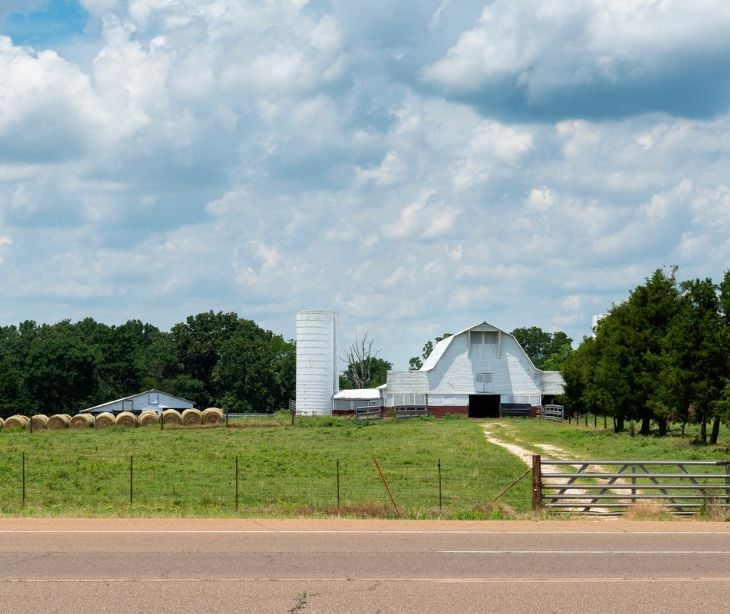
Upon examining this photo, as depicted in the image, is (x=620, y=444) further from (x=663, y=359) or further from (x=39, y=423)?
(x=39, y=423)

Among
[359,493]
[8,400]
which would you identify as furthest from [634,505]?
[8,400]

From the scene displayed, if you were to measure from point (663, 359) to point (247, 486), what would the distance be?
28.2 meters

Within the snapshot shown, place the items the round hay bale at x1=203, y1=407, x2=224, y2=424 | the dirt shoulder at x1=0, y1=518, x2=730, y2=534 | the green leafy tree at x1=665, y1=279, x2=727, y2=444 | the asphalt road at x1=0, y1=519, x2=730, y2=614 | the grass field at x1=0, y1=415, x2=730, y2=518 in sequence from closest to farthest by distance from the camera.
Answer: the asphalt road at x1=0, y1=519, x2=730, y2=614 → the dirt shoulder at x1=0, y1=518, x2=730, y2=534 → the grass field at x1=0, y1=415, x2=730, y2=518 → the green leafy tree at x1=665, y1=279, x2=727, y2=444 → the round hay bale at x1=203, y1=407, x2=224, y2=424

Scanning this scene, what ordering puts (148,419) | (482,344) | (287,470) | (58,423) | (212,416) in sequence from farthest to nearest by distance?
(482,344) → (212,416) → (148,419) → (58,423) → (287,470)

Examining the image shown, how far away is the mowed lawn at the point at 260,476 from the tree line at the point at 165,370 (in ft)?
219

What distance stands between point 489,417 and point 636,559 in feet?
256

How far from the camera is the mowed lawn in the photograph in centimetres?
2350

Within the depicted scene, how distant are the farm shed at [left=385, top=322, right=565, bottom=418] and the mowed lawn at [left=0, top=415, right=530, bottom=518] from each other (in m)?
31.0

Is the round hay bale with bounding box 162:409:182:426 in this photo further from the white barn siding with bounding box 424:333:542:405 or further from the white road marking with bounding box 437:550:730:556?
the white road marking with bounding box 437:550:730:556

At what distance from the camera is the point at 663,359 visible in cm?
5106

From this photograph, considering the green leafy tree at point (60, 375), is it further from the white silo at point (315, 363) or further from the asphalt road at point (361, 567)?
the asphalt road at point (361, 567)

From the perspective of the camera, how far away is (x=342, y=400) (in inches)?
3829

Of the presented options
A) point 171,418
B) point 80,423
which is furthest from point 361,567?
point 80,423

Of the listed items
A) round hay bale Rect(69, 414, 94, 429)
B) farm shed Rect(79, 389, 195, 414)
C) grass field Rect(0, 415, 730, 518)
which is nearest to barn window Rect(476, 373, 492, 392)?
grass field Rect(0, 415, 730, 518)
